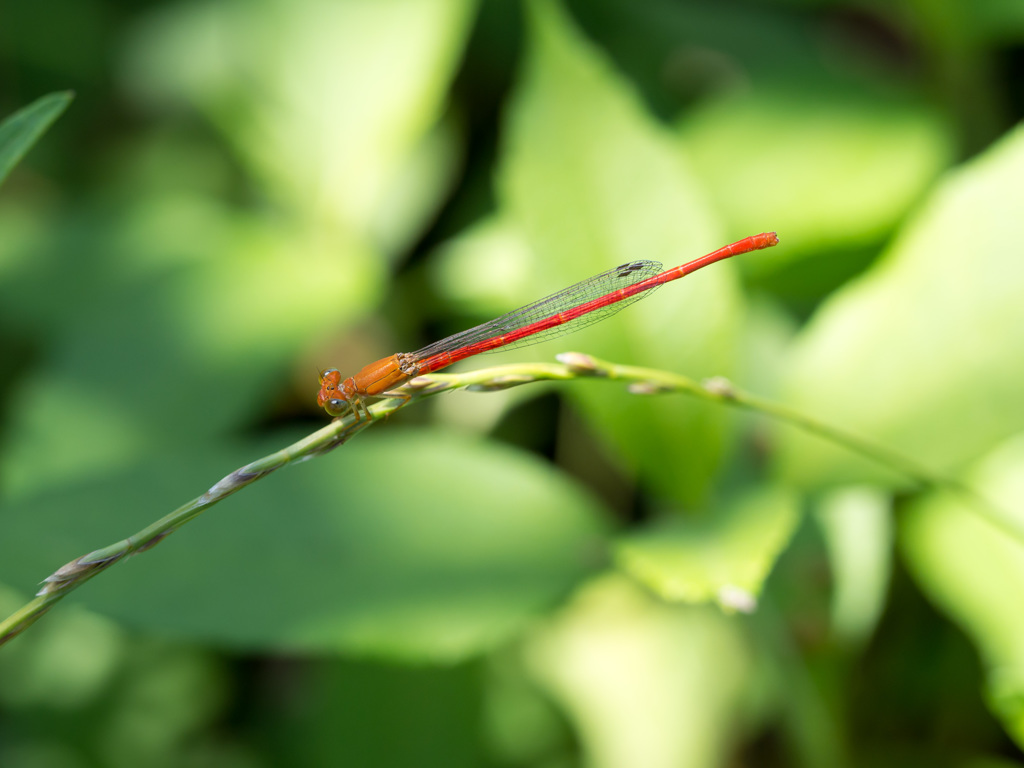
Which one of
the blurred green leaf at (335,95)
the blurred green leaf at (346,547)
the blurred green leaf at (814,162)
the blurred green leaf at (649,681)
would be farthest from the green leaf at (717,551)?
the blurred green leaf at (335,95)

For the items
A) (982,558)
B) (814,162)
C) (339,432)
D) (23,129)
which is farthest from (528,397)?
(23,129)

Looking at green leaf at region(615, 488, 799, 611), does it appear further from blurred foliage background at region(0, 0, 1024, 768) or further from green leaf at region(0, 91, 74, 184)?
green leaf at region(0, 91, 74, 184)

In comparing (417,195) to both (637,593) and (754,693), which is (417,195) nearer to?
(637,593)

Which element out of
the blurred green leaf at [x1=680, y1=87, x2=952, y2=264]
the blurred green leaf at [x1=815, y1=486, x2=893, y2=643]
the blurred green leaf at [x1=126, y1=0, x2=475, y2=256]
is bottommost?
the blurred green leaf at [x1=815, y1=486, x2=893, y2=643]

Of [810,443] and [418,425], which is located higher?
[810,443]

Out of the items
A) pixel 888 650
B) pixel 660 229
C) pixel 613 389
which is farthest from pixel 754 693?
pixel 660 229

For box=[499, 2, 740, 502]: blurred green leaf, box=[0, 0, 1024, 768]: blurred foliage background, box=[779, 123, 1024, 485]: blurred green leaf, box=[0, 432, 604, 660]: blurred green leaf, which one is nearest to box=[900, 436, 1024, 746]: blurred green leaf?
box=[0, 0, 1024, 768]: blurred foliage background

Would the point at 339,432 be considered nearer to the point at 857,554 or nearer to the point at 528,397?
the point at 857,554
